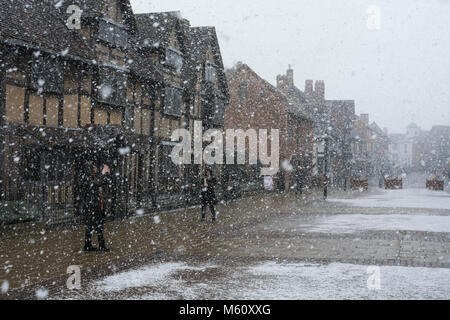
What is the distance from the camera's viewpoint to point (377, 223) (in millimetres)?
17281

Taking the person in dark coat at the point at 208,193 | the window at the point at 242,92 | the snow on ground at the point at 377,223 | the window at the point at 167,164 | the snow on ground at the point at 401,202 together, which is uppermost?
the window at the point at 242,92

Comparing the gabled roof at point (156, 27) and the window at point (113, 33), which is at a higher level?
the gabled roof at point (156, 27)

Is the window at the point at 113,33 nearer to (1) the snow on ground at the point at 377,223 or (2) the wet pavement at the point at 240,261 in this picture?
(2) the wet pavement at the point at 240,261

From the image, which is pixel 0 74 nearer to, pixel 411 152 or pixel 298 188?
pixel 298 188

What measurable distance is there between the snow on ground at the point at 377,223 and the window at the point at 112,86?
8339 mm

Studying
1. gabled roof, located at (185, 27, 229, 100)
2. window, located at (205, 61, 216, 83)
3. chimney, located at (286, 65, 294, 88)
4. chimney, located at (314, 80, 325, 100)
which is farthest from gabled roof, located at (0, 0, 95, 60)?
chimney, located at (314, 80, 325, 100)

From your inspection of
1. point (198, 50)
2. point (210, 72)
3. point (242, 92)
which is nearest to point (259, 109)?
point (242, 92)

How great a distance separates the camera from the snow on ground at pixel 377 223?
15781mm

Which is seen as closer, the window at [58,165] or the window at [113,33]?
the window at [58,165]

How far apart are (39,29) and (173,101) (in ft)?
30.6

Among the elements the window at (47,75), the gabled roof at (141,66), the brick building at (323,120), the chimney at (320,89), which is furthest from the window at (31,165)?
the chimney at (320,89)

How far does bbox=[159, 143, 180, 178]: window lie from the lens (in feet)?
79.8
